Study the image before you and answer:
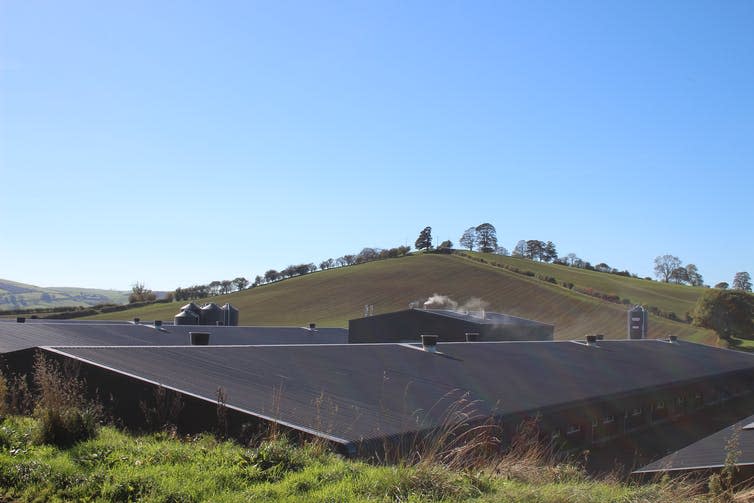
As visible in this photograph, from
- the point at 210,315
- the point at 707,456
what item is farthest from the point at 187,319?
the point at 707,456

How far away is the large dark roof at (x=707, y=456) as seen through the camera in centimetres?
1005

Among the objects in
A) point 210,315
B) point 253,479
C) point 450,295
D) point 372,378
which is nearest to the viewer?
point 253,479

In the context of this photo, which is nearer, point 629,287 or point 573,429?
point 573,429

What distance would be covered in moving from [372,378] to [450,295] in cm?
7115

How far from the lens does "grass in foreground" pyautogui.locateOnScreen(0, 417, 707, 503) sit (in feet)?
20.2

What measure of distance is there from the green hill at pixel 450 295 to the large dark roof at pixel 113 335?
39.2 metres

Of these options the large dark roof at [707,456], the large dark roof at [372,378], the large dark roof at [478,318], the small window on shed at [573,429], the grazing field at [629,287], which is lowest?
the small window on shed at [573,429]

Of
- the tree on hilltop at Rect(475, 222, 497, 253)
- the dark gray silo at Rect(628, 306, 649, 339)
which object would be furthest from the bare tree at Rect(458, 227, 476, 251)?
the dark gray silo at Rect(628, 306, 649, 339)

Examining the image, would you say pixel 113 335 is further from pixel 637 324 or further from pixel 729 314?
pixel 729 314

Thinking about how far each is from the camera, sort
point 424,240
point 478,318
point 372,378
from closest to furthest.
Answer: point 372,378 < point 478,318 < point 424,240

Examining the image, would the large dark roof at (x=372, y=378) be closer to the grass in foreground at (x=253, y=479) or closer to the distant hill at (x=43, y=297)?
the grass in foreground at (x=253, y=479)

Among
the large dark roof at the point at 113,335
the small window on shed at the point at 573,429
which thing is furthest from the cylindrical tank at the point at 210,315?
the small window on shed at the point at 573,429

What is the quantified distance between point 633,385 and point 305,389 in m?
14.1

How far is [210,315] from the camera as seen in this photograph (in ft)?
164
